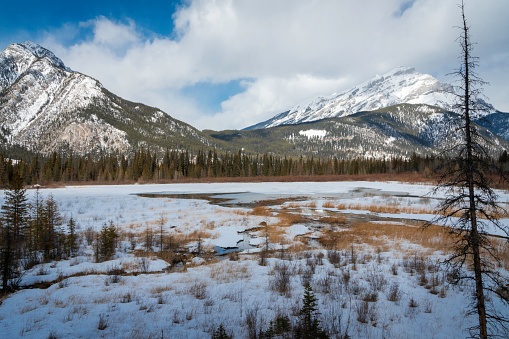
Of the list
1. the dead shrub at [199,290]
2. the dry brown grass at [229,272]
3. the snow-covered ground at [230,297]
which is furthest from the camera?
the dry brown grass at [229,272]

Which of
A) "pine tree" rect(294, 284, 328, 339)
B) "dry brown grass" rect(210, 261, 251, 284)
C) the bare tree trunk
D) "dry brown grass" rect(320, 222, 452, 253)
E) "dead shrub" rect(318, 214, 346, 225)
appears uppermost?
the bare tree trunk

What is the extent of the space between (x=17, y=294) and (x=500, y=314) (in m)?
12.5

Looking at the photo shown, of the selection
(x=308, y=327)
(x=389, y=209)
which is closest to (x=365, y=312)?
(x=308, y=327)

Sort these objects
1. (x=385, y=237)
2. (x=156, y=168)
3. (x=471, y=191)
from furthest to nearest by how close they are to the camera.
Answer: (x=156, y=168) < (x=385, y=237) < (x=471, y=191)

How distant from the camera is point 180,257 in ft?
39.2

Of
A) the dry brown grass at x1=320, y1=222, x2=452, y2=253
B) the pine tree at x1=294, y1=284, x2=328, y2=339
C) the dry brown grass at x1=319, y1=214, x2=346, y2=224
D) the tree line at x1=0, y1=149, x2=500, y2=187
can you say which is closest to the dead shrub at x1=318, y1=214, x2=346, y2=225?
the dry brown grass at x1=319, y1=214, x2=346, y2=224

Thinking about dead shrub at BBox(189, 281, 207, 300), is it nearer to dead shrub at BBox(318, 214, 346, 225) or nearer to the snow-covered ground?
the snow-covered ground

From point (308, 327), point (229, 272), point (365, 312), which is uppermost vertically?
point (308, 327)

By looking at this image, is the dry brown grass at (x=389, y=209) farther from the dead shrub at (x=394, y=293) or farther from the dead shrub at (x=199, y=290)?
the dead shrub at (x=199, y=290)

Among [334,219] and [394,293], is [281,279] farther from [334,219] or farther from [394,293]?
[334,219]

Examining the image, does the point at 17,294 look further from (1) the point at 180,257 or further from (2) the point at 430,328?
(2) the point at 430,328

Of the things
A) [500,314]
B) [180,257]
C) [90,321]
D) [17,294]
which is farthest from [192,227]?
[500,314]

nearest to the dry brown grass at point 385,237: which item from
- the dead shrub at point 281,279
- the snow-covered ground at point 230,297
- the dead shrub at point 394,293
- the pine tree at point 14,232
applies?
the snow-covered ground at point 230,297

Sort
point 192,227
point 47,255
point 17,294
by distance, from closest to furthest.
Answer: point 17,294
point 47,255
point 192,227
